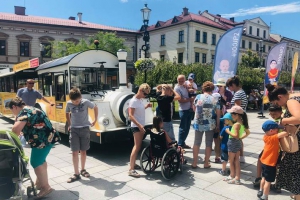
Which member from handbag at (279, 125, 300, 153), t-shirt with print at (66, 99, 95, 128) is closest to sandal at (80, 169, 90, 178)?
t-shirt with print at (66, 99, 95, 128)

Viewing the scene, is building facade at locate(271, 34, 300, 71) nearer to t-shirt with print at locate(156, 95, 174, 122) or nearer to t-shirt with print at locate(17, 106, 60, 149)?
t-shirt with print at locate(156, 95, 174, 122)

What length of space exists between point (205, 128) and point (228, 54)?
12.5 feet

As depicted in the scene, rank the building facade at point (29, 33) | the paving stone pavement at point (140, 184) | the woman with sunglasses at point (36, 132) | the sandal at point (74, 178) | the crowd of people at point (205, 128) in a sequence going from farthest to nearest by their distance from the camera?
the building facade at point (29, 33)
the sandal at point (74, 178)
the paving stone pavement at point (140, 184)
the woman with sunglasses at point (36, 132)
the crowd of people at point (205, 128)

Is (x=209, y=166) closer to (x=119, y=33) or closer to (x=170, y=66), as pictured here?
(x=170, y=66)

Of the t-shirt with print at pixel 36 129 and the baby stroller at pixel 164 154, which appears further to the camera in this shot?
the baby stroller at pixel 164 154

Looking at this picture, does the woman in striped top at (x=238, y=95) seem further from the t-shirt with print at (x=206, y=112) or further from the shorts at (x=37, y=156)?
the shorts at (x=37, y=156)

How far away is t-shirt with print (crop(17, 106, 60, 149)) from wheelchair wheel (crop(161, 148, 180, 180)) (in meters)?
1.95

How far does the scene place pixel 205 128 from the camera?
4.70 metres

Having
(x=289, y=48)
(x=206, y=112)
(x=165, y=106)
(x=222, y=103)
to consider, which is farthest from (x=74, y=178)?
(x=289, y=48)

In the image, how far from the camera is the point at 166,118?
5.34m

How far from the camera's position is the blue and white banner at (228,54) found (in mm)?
7439

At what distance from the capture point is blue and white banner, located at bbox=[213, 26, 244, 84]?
744 cm

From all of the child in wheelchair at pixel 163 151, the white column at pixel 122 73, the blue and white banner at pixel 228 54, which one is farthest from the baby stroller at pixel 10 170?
the blue and white banner at pixel 228 54

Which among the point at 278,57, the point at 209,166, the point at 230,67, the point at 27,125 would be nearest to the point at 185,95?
the point at 209,166
